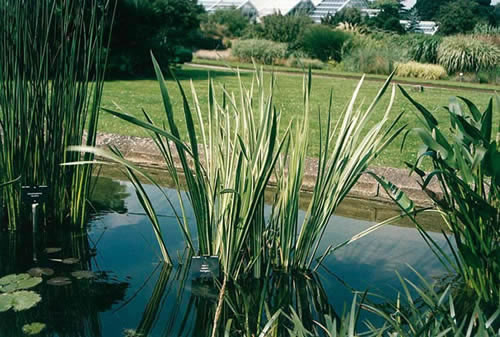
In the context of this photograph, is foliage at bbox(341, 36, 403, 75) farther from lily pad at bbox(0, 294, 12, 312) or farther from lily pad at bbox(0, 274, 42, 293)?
lily pad at bbox(0, 294, 12, 312)

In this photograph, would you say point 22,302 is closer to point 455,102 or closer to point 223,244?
point 223,244

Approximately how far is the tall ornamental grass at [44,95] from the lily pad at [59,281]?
16.0 inches

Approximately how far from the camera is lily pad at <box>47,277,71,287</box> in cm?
202

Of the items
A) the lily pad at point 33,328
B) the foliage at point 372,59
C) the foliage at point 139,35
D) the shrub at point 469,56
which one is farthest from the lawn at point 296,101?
the shrub at point 469,56

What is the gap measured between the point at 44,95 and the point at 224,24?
2545 cm

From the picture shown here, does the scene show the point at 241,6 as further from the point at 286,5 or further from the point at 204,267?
the point at 204,267

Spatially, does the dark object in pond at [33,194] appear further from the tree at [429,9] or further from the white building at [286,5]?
the tree at [429,9]

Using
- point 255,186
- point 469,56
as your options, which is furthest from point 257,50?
point 255,186

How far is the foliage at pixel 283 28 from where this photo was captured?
68.0 ft

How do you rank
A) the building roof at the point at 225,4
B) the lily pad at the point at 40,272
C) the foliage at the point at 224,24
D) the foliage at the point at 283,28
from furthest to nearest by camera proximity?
the building roof at the point at 225,4
the foliage at the point at 224,24
the foliage at the point at 283,28
the lily pad at the point at 40,272

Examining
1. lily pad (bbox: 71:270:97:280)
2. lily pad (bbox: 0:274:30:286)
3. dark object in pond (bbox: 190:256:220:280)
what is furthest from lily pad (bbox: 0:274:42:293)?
dark object in pond (bbox: 190:256:220:280)

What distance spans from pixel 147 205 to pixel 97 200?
3.58 ft

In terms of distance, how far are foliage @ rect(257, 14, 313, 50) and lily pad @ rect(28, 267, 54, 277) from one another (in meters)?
18.9

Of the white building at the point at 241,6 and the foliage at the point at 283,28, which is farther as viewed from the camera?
the white building at the point at 241,6
